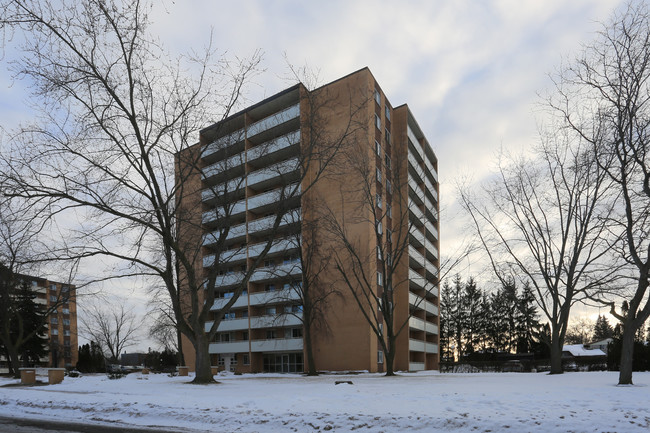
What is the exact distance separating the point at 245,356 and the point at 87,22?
38.6 metres

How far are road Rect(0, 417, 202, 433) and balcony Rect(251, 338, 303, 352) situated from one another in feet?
113

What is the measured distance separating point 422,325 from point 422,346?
8.66ft

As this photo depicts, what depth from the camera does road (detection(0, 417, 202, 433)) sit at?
918cm

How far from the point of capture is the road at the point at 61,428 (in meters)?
9.18

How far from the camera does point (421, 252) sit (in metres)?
58.3

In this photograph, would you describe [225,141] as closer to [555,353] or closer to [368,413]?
[368,413]

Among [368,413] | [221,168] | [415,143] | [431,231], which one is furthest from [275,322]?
[368,413]

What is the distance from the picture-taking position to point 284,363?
154 feet

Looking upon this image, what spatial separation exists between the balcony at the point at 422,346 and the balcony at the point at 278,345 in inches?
510

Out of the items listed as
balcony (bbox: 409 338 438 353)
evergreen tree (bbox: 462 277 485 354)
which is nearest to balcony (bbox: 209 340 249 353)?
balcony (bbox: 409 338 438 353)

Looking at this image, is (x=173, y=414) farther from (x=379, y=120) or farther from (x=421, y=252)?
(x=421, y=252)

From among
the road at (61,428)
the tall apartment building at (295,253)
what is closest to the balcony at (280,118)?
the tall apartment building at (295,253)

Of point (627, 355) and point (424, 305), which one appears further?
point (424, 305)

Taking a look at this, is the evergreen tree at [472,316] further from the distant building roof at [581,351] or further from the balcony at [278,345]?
the balcony at [278,345]
